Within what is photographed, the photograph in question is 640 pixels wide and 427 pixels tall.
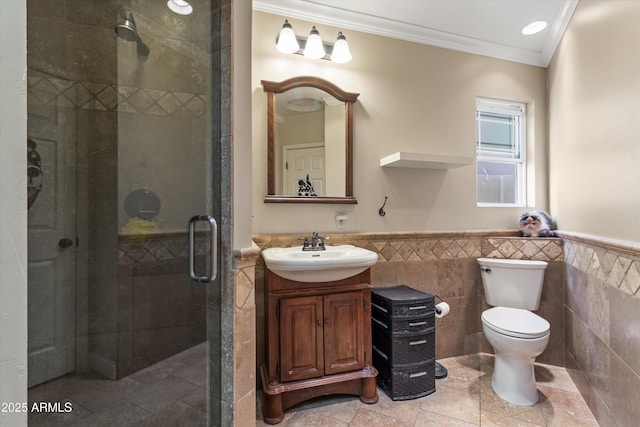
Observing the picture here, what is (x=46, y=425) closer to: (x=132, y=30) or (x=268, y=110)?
(x=132, y=30)

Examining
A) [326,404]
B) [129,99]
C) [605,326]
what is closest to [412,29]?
[129,99]

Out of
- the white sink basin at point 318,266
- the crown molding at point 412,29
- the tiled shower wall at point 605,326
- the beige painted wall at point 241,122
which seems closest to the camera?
the beige painted wall at point 241,122

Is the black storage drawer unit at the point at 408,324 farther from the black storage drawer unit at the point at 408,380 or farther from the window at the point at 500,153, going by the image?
the window at the point at 500,153

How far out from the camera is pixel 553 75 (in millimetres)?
2373

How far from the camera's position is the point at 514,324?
1.79 meters

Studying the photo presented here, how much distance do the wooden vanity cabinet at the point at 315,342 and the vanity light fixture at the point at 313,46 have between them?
4.91 ft

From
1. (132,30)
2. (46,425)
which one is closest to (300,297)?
(46,425)

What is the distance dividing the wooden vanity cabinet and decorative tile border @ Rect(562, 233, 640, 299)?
125 cm

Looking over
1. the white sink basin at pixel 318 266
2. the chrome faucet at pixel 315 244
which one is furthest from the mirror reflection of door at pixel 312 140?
the white sink basin at pixel 318 266

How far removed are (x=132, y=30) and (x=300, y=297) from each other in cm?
153

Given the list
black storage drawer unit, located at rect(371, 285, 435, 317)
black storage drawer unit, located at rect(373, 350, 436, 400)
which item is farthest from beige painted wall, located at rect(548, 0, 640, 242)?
black storage drawer unit, located at rect(373, 350, 436, 400)

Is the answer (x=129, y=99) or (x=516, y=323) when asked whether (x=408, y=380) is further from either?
(x=129, y=99)

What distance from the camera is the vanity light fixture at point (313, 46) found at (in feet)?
6.20

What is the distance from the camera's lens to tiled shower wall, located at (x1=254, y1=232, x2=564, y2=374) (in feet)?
Result: 7.09
